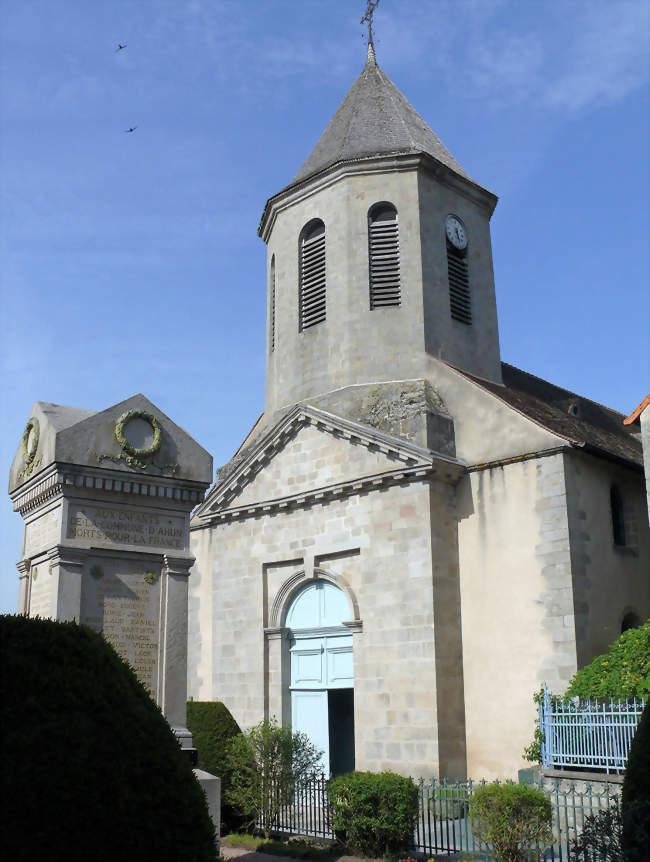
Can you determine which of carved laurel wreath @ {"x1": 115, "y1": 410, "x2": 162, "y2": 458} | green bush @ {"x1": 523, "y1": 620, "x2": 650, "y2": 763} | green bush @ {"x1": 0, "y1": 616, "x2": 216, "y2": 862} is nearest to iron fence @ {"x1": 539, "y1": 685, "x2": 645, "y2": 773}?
green bush @ {"x1": 523, "y1": 620, "x2": 650, "y2": 763}

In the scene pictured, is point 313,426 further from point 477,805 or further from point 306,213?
point 477,805

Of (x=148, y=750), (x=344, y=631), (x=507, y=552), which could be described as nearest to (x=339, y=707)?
(x=344, y=631)

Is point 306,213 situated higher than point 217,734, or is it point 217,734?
point 306,213

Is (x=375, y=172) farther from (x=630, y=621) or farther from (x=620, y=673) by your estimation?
(x=620, y=673)

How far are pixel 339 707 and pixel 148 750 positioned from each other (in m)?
16.1

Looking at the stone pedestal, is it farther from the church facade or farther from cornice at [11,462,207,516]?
the church facade

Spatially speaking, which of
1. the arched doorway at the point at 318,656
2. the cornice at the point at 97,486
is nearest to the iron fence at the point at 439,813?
the arched doorway at the point at 318,656

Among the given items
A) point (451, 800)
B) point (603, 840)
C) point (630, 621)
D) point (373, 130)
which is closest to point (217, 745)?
point (451, 800)

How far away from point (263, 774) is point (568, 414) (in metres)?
12.0

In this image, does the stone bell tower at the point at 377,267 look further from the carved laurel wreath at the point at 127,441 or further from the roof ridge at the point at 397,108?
the carved laurel wreath at the point at 127,441

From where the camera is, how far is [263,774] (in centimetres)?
1443

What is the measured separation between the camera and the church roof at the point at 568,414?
18.8 meters

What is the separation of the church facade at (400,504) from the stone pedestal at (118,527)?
756cm

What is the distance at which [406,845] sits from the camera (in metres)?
12.1
